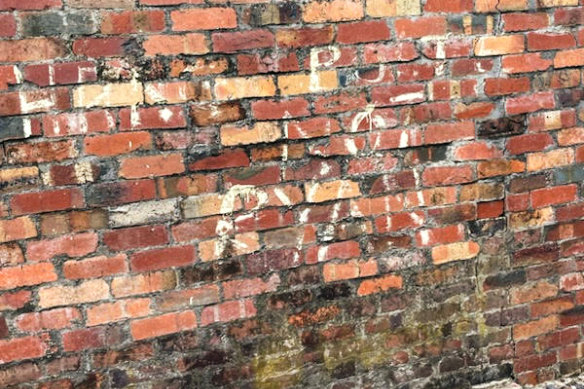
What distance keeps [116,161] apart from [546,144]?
69.2 inches

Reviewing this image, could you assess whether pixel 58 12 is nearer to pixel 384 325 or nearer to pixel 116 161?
pixel 116 161

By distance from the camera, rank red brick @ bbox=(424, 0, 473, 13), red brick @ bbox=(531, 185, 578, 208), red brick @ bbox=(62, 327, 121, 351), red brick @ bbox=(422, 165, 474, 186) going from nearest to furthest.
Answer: red brick @ bbox=(62, 327, 121, 351) < red brick @ bbox=(424, 0, 473, 13) < red brick @ bbox=(422, 165, 474, 186) < red brick @ bbox=(531, 185, 578, 208)

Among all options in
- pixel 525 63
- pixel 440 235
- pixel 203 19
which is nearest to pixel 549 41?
pixel 525 63

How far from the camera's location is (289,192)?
1844 millimetres

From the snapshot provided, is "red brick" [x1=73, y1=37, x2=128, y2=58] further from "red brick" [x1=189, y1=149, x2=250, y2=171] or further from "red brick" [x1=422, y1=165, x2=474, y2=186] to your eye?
"red brick" [x1=422, y1=165, x2=474, y2=186]

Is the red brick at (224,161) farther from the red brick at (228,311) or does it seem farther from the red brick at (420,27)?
the red brick at (420,27)

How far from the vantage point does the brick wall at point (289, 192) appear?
5.40ft

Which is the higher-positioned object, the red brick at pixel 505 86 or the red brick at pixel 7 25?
the red brick at pixel 7 25

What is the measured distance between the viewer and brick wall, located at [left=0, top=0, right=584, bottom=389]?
1.65m

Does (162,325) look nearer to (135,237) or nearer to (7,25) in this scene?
(135,237)

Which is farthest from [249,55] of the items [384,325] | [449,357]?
[449,357]

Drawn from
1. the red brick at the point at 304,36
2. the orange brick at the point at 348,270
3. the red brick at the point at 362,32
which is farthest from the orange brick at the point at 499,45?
the orange brick at the point at 348,270

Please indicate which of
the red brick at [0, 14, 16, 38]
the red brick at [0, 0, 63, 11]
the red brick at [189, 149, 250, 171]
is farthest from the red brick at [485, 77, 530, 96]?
the red brick at [0, 14, 16, 38]

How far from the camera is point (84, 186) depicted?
5.48 ft
